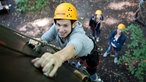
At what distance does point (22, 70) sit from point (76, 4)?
788cm

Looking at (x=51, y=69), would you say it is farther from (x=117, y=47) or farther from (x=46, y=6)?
(x=46, y=6)

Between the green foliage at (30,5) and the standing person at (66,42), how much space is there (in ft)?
17.2

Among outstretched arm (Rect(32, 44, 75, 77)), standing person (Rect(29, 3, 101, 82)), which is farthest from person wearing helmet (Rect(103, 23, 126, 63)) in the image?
outstretched arm (Rect(32, 44, 75, 77))

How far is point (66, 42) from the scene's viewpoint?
3.33 meters

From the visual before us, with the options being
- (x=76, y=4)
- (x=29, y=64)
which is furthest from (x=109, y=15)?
(x=29, y=64)

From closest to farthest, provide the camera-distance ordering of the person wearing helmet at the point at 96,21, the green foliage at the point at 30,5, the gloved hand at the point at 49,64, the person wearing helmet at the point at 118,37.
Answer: the gloved hand at the point at 49,64 < the person wearing helmet at the point at 118,37 < the person wearing helmet at the point at 96,21 < the green foliage at the point at 30,5

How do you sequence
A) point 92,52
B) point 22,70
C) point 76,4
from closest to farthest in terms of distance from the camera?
1. point 22,70
2. point 92,52
3. point 76,4

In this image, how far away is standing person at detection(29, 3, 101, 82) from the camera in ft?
5.36

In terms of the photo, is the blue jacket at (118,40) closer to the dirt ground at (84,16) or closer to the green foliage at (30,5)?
the dirt ground at (84,16)

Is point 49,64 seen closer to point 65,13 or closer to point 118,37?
point 65,13

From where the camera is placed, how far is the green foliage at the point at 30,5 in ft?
30.4

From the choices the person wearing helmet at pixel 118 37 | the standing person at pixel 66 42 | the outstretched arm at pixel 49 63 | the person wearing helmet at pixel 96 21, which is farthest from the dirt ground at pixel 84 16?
the outstretched arm at pixel 49 63

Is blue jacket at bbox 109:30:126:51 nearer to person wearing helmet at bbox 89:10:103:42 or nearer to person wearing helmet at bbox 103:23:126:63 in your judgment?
person wearing helmet at bbox 103:23:126:63

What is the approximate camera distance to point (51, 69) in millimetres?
1643
